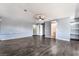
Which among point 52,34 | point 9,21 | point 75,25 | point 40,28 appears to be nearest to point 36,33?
point 40,28

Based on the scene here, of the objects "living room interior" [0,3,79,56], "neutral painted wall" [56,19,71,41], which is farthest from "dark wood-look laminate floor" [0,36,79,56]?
"neutral painted wall" [56,19,71,41]

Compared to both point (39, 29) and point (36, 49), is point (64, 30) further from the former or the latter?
point (39, 29)

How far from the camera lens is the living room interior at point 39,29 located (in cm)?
411

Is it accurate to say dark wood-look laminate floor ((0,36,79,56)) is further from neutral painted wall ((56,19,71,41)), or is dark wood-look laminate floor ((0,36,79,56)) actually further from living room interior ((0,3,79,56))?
neutral painted wall ((56,19,71,41))

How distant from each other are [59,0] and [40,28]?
1456cm

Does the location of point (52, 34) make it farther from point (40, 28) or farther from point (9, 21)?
point (9, 21)

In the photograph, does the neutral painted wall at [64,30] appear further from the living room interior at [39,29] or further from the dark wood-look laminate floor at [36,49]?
the dark wood-look laminate floor at [36,49]

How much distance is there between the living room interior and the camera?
13.5 ft

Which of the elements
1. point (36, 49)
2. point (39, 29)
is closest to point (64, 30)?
point (36, 49)

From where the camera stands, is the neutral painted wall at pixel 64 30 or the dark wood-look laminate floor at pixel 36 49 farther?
the neutral painted wall at pixel 64 30

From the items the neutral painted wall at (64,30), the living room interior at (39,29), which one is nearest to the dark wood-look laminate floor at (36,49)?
the living room interior at (39,29)

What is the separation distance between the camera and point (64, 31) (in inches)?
362

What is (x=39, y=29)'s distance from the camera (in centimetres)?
1641

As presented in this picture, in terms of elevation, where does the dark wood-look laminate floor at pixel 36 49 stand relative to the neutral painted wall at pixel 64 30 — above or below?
below
